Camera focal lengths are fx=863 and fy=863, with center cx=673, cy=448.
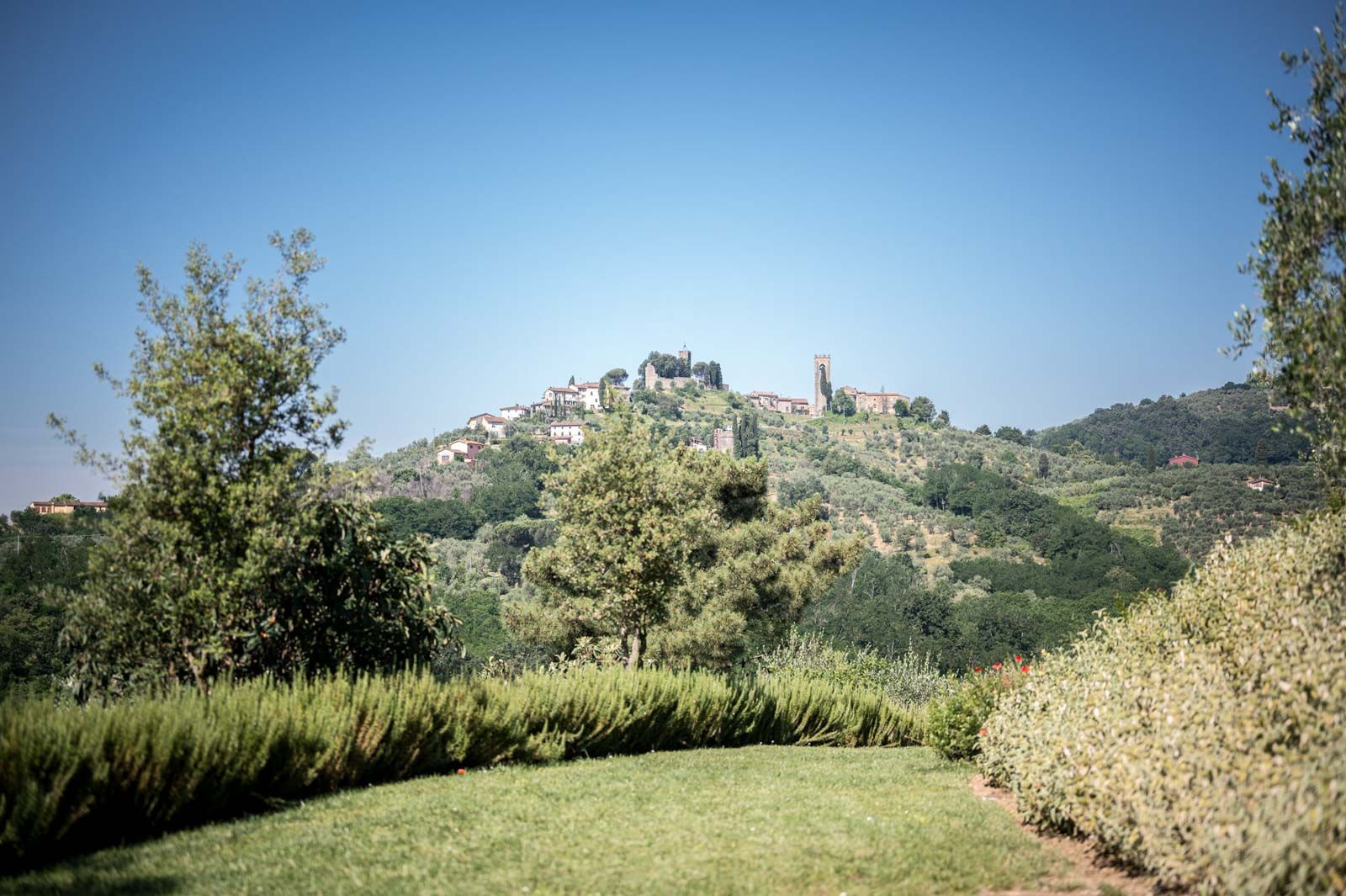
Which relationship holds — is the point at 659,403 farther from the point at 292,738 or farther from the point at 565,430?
the point at 292,738

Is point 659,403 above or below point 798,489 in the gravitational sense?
above

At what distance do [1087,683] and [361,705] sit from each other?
6117mm

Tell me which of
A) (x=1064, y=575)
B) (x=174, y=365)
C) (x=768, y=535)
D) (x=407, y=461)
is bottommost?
(x=1064, y=575)

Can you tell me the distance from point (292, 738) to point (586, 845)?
2.56 m

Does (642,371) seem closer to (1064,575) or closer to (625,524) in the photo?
(1064,575)

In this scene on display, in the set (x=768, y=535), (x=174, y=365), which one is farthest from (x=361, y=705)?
(x=768, y=535)

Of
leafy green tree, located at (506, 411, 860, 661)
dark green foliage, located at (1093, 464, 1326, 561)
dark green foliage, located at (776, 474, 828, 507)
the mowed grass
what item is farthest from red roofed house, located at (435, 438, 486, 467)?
the mowed grass

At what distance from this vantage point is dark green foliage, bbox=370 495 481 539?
7175cm

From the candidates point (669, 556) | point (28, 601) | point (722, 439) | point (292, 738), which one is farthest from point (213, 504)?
point (722, 439)

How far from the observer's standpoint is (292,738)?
676 cm

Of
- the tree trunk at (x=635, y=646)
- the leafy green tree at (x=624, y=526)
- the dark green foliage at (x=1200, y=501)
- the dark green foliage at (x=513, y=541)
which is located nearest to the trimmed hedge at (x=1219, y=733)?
the leafy green tree at (x=624, y=526)

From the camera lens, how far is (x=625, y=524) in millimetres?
12484

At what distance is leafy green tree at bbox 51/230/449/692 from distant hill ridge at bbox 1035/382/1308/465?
8007 cm

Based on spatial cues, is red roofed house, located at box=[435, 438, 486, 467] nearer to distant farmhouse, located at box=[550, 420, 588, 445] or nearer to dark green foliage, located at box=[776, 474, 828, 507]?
distant farmhouse, located at box=[550, 420, 588, 445]
